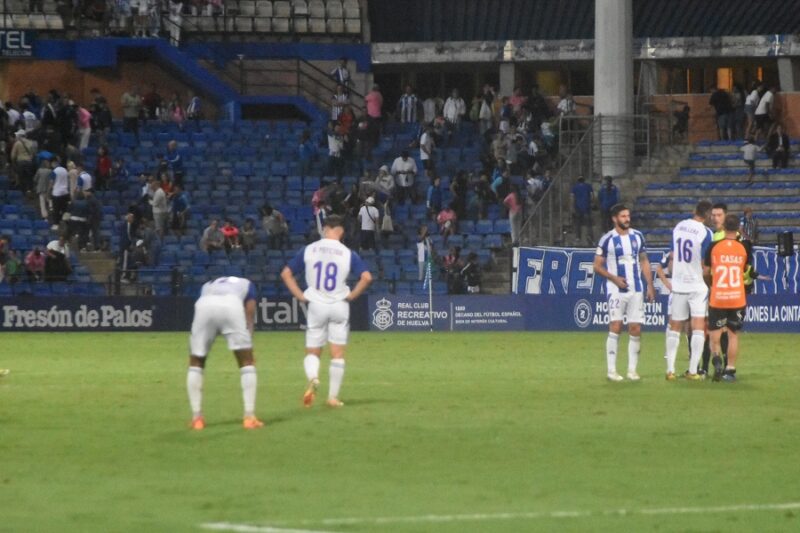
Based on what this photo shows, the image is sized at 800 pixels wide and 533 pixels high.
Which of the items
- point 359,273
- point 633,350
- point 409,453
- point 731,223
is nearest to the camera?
point 409,453

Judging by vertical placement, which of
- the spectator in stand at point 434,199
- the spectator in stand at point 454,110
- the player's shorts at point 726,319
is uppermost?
the spectator in stand at point 454,110

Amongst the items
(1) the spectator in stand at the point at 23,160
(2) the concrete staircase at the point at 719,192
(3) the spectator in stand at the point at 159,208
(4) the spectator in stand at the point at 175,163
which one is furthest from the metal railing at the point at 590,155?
(1) the spectator in stand at the point at 23,160

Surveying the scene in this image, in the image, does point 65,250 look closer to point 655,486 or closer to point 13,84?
point 13,84

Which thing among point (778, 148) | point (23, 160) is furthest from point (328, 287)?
point (778, 148)

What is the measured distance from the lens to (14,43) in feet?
156

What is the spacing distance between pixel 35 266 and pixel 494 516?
92.5ft

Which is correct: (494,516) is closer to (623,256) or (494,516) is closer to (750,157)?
(623,256)

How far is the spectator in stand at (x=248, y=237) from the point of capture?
38.6 m

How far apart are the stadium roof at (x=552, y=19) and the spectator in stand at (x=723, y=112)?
676 cm

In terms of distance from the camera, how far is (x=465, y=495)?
10.8 metres

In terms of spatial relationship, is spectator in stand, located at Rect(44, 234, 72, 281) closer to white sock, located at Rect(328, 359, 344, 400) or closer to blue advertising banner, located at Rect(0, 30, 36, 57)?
blue advertising banner, located at Rect(0, 30, 36, 57)

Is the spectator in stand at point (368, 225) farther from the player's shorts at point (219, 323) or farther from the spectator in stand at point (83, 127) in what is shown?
the player's shorts at point (219, 323)

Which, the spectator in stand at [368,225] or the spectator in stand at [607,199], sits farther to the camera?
the spectator in stand at [368,225]

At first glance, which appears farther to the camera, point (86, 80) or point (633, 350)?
point (86, 80)
